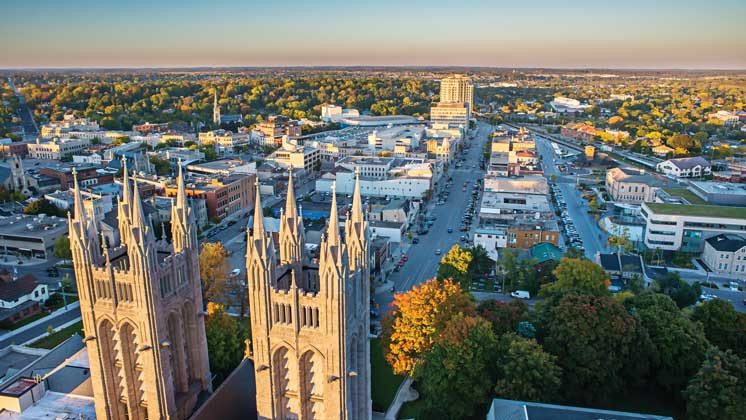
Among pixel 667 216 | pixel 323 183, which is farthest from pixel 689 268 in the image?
pixel 323 183

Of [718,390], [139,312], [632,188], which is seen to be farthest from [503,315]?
[632,188]

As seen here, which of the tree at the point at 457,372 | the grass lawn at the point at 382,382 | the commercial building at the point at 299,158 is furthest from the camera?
the commercial building at the point at 299,158

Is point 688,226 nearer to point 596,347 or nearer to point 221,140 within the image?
point 596,347

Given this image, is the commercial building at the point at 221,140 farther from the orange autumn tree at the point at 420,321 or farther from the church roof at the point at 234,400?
the church roof at the point at 234,400

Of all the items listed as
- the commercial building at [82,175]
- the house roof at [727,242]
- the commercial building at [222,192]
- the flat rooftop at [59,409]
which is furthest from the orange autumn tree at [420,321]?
the commercial building at [82,175]

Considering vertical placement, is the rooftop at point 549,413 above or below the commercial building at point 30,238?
above

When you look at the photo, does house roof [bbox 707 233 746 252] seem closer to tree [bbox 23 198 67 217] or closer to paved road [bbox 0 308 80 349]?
paved road [bbox 0 308 80 349]

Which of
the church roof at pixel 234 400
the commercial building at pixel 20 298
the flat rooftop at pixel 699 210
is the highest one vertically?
the church roof at pixel 234 400

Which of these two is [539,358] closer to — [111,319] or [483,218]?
[111,319]
